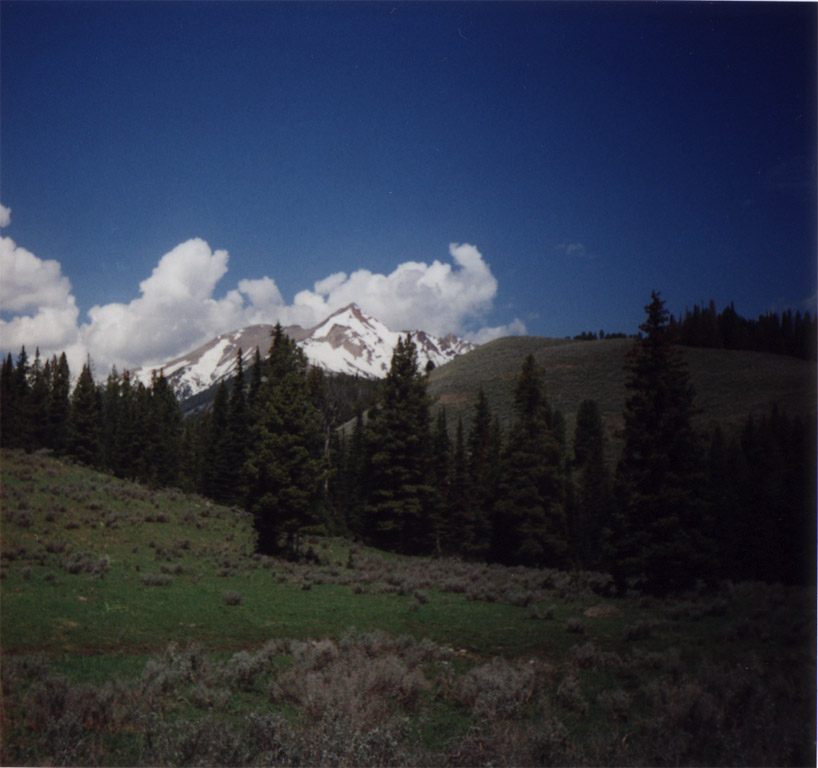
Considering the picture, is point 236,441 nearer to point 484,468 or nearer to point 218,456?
point 218,456

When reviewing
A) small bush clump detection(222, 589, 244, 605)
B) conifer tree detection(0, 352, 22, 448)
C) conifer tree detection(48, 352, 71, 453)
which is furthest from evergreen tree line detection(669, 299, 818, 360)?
conifer tree detection(48, 352, 71, 453)

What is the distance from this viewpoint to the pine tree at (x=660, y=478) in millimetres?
19141

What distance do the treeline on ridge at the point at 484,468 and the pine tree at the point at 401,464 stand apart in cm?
12

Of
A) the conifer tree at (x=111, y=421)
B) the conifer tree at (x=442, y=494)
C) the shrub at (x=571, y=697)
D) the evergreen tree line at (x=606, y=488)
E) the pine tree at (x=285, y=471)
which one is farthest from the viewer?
the conifer tree at (x=111, y=421)

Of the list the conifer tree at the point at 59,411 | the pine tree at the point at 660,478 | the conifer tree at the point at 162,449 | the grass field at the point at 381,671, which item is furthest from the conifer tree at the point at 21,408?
the pine tree at the point at 660,478

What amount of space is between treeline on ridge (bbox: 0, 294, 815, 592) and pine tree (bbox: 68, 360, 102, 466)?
0.55 ft

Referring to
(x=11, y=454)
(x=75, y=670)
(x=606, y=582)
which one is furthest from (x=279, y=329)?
(x=75, y=670)

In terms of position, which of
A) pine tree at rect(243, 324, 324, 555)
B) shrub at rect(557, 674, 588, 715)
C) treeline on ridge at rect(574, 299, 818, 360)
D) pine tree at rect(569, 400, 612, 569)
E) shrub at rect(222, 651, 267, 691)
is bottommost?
pine tree at rect(569, 400, 612, 569)

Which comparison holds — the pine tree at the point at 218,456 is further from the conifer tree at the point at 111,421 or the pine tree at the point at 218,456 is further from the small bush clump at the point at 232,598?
the small bush clump at the point at 232,598

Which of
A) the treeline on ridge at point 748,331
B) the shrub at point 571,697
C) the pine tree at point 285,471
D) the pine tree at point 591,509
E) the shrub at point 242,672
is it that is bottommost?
the pine tree at point 591,509

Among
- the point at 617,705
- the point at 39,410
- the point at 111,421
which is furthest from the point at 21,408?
the point at 617,705

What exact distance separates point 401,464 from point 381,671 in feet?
94.6

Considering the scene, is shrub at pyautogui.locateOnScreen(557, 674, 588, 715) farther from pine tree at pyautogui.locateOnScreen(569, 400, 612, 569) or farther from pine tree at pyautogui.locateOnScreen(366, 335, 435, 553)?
pine tree at pyautogui.locateOnScreen(569, 400, 612, 569)

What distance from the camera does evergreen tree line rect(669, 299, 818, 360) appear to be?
1012 centimetres
